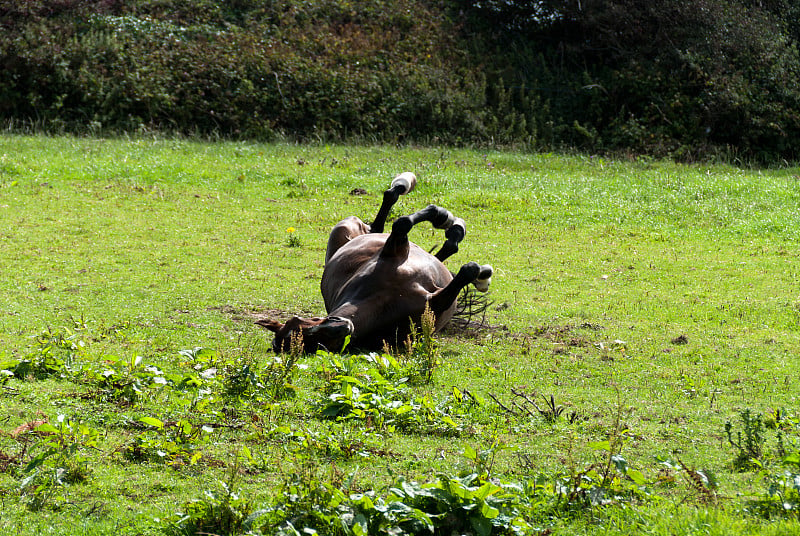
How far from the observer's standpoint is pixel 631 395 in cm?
630

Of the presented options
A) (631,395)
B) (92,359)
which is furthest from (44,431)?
(631,395)

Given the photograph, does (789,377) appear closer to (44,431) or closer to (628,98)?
(44,431)

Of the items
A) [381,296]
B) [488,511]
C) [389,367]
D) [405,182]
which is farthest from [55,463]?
[405,182]

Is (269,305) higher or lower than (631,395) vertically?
lower

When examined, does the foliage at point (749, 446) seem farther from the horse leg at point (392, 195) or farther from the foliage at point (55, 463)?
the horse leg at point (392, 195)

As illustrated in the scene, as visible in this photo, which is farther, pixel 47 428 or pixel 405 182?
pixel 405 182

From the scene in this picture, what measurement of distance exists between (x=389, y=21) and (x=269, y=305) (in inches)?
774

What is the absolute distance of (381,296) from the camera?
7281 millimetres

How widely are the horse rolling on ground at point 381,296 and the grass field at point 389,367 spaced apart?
0.31 meters

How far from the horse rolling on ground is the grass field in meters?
0.31

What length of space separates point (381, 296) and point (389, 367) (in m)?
1.07

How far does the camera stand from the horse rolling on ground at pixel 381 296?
6676 mm

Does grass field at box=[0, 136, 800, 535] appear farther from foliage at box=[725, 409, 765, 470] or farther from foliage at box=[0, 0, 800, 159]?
foliage at box=[0, 0, 800, 159]

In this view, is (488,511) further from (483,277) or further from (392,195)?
(392,195)
